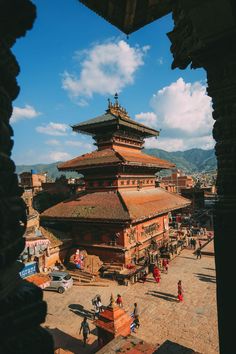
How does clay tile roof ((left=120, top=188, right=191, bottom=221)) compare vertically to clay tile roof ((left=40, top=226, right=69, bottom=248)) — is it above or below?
above

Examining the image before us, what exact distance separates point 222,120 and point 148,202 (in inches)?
780

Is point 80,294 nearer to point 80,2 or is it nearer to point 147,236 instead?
point 147,236

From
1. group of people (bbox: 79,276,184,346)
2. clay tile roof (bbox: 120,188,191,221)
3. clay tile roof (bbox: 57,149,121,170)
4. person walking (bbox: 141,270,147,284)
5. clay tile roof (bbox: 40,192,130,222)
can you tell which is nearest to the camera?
group of people (bbox: 79,276,184,346)

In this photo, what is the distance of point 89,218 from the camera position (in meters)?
21.2

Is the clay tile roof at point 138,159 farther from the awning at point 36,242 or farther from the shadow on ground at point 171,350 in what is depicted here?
the shadow on ground at point 171,350

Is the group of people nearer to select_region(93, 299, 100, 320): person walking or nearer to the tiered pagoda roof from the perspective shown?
select_region(93, 299, 100, 320): person walking

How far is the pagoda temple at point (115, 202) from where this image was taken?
68.3 ft

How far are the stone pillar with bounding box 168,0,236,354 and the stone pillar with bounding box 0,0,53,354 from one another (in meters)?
3.65

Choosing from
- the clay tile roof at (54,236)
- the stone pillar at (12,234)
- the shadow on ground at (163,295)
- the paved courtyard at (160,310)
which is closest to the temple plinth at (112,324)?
the paved courtyard at (160,310)

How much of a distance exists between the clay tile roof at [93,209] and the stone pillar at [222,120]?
14.8m

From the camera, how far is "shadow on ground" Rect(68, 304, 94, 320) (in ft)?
48.4

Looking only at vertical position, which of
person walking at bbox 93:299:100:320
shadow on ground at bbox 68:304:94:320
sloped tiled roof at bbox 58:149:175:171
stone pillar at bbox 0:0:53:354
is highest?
sloped tiled roof at bbox 58:149:175:171

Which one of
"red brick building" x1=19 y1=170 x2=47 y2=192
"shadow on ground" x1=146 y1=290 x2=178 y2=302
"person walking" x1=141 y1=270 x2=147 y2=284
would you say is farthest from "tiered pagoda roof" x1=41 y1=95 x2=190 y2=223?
"red brick building" x1=19 y1=170 x2=47 y2=192

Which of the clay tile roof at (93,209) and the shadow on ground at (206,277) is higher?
the clay tile roof at (93,209)
